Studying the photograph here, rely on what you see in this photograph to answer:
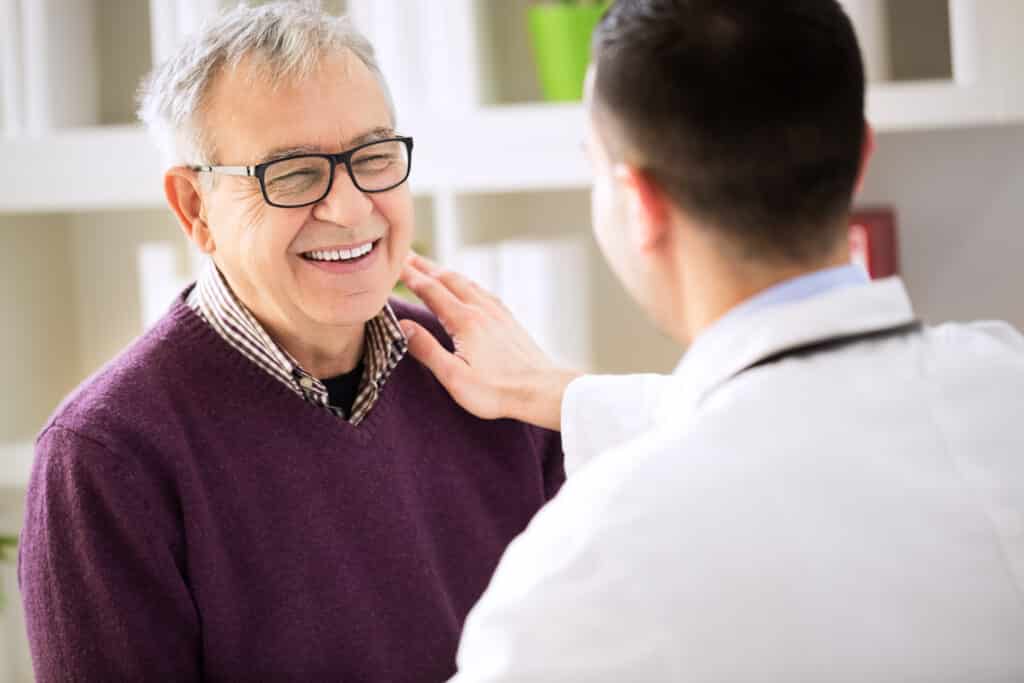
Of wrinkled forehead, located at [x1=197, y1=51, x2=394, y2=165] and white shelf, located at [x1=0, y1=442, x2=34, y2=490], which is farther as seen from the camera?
white shelf, located at [x1=0, y1=442, x2=34, y2=490]

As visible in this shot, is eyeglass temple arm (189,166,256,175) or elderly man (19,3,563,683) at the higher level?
eyeglass temple arm (189,166,256,175)

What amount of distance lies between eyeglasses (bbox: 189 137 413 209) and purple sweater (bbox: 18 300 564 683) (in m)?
0.18

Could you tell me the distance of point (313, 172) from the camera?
1.43m

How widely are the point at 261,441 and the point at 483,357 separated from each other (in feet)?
0.99

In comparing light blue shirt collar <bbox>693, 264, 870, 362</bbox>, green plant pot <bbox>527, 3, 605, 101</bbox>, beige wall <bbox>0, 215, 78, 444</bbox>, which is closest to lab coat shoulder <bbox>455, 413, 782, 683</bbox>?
light blue shirt collar <bbox>693, 264, 870, 362</bbox>

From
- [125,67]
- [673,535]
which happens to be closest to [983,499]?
[673,535]

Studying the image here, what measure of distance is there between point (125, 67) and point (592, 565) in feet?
6.79

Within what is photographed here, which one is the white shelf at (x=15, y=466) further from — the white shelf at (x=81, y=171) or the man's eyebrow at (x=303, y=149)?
the man's eyebrow at (x=303, y=149)

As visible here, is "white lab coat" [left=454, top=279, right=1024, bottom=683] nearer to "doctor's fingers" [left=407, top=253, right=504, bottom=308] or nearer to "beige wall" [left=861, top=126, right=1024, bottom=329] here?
"doctor's fingers" [left=407, top=253, right=504, bottom=308]

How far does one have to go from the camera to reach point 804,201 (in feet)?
3.23

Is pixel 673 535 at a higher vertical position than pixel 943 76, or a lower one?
lower

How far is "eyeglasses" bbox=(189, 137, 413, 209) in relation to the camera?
4.65ft

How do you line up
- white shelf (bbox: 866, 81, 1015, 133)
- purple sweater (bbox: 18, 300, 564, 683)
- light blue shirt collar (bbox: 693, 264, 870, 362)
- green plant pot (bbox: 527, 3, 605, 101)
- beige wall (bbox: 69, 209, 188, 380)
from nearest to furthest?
light blue shirt collar (bbox: 693, 264, 870, 362)
purple sweater (bbox: 18, 300, 564, 683)
white shelf (bbox: 866, 81, 1015, 133)
green plant pot (bbox: 527, 3, 605, 101)
beige wall (bbox: 69, 209, 188, 380)

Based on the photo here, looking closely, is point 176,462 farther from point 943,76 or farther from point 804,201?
point 943,76
